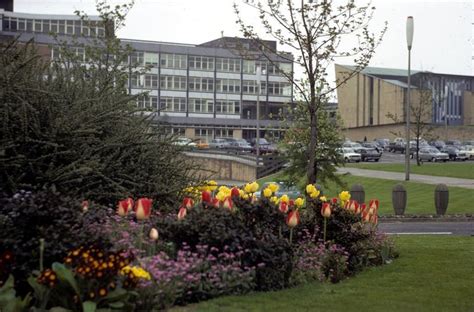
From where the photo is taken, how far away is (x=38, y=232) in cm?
571

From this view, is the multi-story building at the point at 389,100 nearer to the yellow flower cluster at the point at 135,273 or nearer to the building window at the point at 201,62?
the building window at the point at 201,62

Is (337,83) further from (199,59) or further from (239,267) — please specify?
(199,59)

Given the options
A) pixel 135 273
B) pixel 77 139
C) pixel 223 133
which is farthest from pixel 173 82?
pixel 135 273

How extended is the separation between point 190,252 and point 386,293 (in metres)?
2.20

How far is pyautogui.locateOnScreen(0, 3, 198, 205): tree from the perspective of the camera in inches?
339

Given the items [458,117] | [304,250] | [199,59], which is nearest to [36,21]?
[199,59]

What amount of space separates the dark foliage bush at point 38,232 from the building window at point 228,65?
97.6 m

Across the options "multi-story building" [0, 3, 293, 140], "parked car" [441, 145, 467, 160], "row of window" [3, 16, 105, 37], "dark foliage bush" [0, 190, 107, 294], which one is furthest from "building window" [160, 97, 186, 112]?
"dark foliage bush" [0, 190, 107, 294]

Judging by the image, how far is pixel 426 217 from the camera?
23.1 meters

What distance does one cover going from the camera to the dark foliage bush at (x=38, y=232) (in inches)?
221

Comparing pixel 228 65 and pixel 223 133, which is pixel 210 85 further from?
pixel 223 133

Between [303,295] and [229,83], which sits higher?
[229,83]

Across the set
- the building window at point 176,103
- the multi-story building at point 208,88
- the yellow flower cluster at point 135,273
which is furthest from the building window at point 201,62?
the yellow flower cluster at point 135,273

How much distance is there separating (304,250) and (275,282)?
4.23 ft
